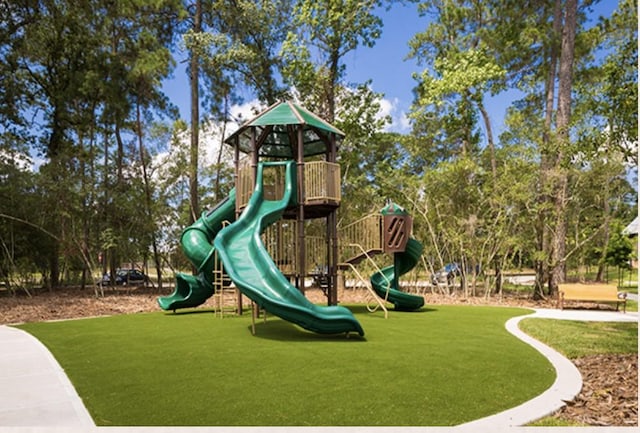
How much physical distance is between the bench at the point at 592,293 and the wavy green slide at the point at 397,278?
4.24 m

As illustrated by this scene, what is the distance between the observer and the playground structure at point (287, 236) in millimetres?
8133

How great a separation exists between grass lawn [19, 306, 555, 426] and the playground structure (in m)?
0.95

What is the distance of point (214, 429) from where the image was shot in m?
3.91

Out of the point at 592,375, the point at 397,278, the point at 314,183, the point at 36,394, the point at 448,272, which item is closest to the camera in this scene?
the point at 36,394

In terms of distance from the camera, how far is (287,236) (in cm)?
1225

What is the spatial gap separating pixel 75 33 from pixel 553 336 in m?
20.3

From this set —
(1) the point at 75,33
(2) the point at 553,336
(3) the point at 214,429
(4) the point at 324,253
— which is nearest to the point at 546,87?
(4) the point at 324,253

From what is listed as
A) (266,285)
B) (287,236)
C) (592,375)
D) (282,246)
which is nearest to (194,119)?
(287,236)

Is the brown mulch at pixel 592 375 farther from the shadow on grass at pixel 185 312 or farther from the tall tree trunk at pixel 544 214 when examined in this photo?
the tall tree trunk at pixel 544 214

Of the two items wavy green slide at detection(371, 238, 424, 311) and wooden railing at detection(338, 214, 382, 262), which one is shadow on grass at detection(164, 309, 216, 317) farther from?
wavy green slide at detection(371, 238, 424, 311)

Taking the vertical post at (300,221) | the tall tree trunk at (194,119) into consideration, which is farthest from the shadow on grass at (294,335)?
the tall tree trunk at (194,119)

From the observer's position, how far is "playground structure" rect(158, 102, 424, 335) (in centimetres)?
813

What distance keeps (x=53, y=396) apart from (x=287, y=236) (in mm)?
7697

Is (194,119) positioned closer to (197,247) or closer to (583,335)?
(197,247)
